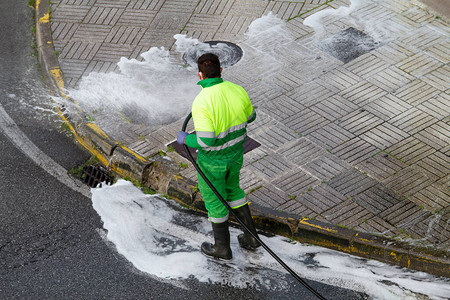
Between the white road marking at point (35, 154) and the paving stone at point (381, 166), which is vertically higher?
the paving stone at point (381, 166)

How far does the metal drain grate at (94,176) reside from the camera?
723 cm

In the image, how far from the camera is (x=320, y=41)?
9.16 m

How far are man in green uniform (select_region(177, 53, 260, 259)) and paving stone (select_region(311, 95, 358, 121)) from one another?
2301mm

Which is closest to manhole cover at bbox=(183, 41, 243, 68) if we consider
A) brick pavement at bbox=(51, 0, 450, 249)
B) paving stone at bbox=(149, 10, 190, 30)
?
brick pavement at bbox=(51, 0, 450, 249)

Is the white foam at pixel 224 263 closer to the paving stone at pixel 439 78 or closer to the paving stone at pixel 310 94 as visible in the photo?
the paving stone at pixel 310 94

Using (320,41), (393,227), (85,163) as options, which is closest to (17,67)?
(85,163)

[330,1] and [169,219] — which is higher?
[330,1]

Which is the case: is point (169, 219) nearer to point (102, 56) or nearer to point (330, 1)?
point (102, 56)

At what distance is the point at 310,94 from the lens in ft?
26.9

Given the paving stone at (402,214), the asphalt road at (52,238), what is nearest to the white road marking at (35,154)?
the asphalt road at (52,238)

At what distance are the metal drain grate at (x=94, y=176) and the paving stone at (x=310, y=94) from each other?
101 inches

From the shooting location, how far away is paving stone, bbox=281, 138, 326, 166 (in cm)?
718

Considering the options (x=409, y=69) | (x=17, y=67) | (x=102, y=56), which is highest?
(x=409, y=69)

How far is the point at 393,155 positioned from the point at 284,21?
130 inches
